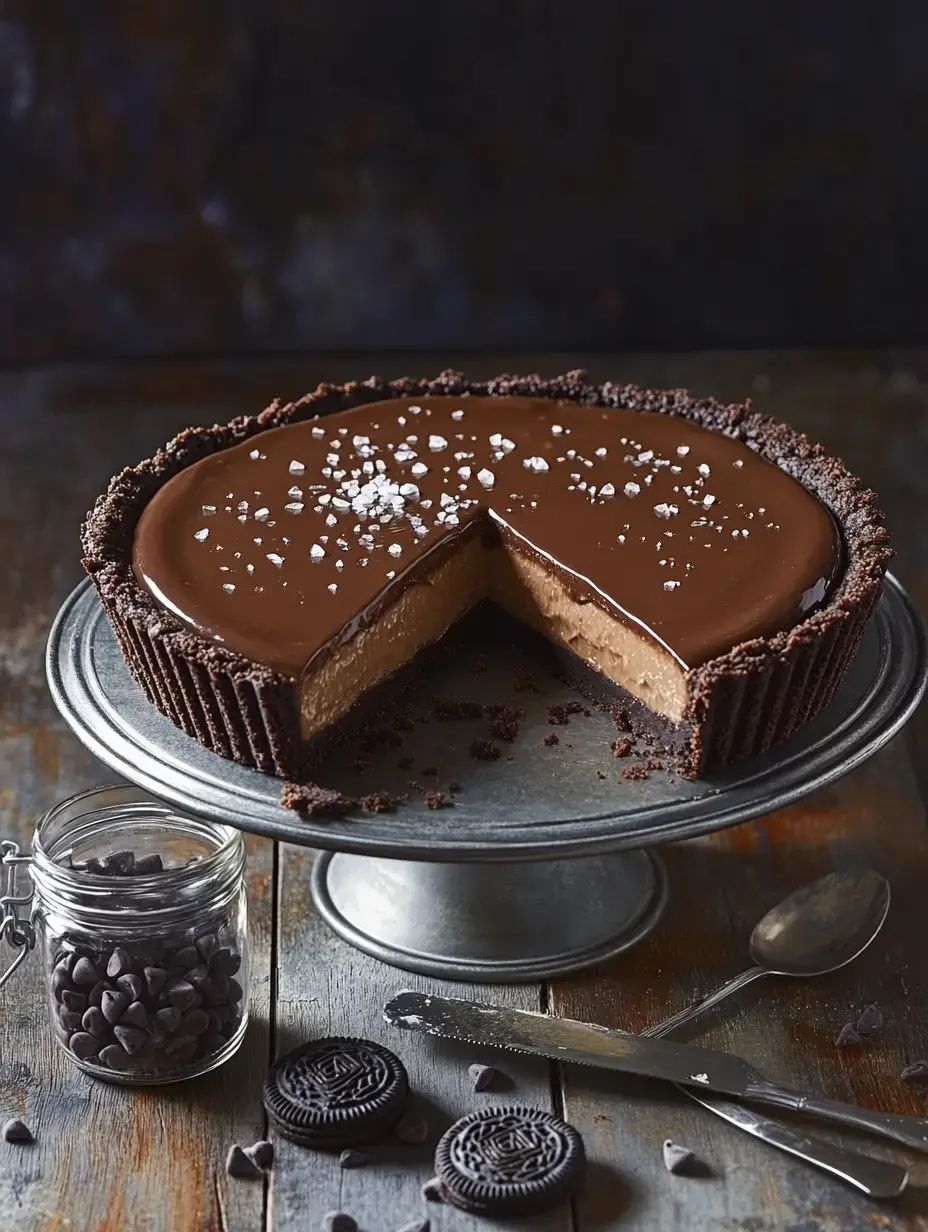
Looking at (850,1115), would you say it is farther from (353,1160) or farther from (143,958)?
(143,958)

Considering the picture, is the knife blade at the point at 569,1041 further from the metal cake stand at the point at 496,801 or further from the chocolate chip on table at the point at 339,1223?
the chocolate chip on table at the point at 339,1223

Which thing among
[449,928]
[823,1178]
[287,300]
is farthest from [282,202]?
[823,1178]

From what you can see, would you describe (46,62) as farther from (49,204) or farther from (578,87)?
(578,87)

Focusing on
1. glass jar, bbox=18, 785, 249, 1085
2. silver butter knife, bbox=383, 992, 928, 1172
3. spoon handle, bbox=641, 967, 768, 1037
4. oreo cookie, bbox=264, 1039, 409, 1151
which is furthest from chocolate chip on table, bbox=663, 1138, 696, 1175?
glass jar, bbox=18, 785, 249, 1085

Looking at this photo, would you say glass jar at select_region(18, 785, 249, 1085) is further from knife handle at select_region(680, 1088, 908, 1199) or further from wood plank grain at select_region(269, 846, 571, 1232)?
knife handle at select_region(680, 1088, 908, 1199)

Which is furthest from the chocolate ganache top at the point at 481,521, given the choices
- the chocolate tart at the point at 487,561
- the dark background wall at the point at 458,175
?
the dark background wall at the point at 458,175

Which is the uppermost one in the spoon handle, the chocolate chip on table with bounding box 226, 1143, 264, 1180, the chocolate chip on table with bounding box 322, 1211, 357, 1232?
the chocolate chip on table with bounding box 322, 1211, 357, 1232
